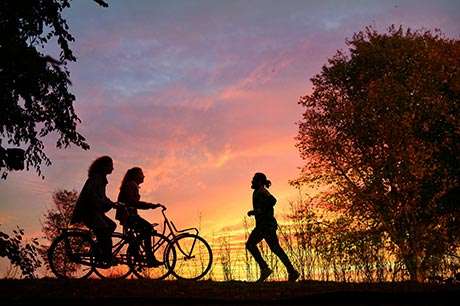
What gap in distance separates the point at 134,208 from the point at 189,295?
330 cm

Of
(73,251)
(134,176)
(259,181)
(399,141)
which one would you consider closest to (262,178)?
(259,181)

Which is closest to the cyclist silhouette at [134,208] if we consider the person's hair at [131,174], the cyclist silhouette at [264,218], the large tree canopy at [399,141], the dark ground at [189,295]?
the person's hair at [131,174]

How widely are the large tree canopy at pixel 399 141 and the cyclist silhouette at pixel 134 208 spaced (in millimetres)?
15684

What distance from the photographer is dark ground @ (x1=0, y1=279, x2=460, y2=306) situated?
7.68 metres

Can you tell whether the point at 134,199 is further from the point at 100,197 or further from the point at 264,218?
the point at 264,218

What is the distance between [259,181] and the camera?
12953 mm

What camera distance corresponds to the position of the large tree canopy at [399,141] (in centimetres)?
2527

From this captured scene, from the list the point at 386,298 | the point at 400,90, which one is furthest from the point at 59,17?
the point at 400,90

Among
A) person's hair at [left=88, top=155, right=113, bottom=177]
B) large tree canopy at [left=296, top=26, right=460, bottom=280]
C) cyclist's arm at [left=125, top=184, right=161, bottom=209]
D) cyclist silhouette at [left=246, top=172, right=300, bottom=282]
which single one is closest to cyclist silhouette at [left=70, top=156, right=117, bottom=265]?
person's hair at [left=88, top=155, right=113, bottom=177]

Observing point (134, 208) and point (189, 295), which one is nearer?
point (189, 295)

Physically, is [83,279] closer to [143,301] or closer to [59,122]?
[143,301]

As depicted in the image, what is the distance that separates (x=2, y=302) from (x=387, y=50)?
24422 millimetres

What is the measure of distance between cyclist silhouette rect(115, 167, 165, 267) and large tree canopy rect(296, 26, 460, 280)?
15.7m

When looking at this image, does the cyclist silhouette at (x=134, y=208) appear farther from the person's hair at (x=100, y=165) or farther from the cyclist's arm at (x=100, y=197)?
the person's hair at (x=100, y=165)
